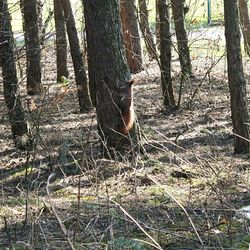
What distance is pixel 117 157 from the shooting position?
8305mm

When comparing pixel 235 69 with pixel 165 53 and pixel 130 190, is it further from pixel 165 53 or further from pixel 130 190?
pixel 165 53

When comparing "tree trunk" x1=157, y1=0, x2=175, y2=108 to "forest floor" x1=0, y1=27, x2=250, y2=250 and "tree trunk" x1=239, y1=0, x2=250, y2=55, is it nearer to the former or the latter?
"forest floor" x1=0, y1=27, x2=250, y2=250

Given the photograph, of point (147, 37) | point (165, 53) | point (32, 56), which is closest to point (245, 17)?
point (147, 37)

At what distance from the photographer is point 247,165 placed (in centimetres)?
832

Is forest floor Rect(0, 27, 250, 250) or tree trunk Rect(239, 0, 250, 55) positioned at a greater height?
tree trunk Rect(239, 0, 250, 55)

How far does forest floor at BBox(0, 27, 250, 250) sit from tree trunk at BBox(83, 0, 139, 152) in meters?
0.42

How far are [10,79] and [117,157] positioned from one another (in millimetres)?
2597

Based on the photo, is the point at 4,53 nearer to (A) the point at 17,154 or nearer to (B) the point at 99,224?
(A) the point at 17,154

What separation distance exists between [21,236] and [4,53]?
4.40 m

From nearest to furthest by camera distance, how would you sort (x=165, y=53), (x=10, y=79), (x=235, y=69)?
(x=235, y=69) → (x=10, y=79) → (x=165, y=53)

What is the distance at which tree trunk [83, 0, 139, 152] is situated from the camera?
→ 340 inches

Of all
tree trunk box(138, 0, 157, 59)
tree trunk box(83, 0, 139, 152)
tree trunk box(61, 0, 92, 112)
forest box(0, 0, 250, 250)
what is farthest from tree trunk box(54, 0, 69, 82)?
tree trunk box(83, 0, 139, 152)

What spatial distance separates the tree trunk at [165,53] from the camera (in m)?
13.1

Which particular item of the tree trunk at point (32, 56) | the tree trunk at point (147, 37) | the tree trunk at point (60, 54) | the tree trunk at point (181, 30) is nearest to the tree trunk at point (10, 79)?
the tree trunk at point (32, 56)
